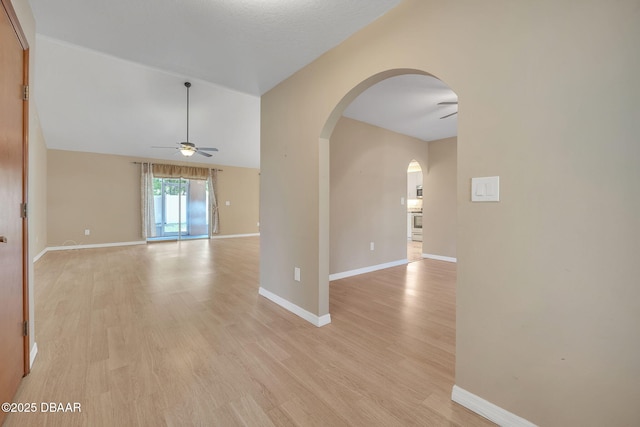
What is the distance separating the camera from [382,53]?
1787mm

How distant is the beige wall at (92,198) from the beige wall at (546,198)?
8.12m

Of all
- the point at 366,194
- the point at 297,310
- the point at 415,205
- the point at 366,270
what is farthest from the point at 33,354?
the point at 415,205

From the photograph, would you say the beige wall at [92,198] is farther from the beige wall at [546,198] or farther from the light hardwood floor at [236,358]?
the beige wall at [546,198]

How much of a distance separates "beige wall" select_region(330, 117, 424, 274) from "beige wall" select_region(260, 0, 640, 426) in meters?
2.42

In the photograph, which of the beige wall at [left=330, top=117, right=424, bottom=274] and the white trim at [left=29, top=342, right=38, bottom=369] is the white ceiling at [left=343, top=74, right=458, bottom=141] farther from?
the white trim at [left=29, top=342, right=38, bottom=369]

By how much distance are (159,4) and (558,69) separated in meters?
2.40

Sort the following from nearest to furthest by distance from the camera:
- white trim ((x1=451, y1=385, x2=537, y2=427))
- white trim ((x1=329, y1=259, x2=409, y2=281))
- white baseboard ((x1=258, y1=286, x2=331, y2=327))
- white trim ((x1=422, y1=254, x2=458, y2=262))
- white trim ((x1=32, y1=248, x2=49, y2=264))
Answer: white trim ((x1=451, y1=385, x2=537, y2=427))
white baseboard ((x1=258, y1=286, x2=331, y2=327))
white trim ((x1=329, y1=259, x2=409, y2=281))
white trim ((x1=32, y1=248, x2=49, y2=264))
white trim ((x1=422, y1=254, x2=458, y2=262))

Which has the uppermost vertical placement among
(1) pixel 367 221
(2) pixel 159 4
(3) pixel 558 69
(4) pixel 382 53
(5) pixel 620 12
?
(2) pixel 159 4

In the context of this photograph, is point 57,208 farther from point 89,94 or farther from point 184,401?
point 184,401

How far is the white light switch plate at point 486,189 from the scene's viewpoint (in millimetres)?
1287

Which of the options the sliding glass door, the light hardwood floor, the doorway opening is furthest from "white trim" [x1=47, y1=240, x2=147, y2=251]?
the doorway opening

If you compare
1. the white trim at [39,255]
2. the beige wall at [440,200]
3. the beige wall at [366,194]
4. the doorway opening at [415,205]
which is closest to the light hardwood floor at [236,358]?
the beige wall at [366,194]

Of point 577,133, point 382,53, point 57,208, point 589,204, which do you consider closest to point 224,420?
point 589,204

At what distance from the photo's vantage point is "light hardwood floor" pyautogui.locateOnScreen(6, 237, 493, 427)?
4.42ft
